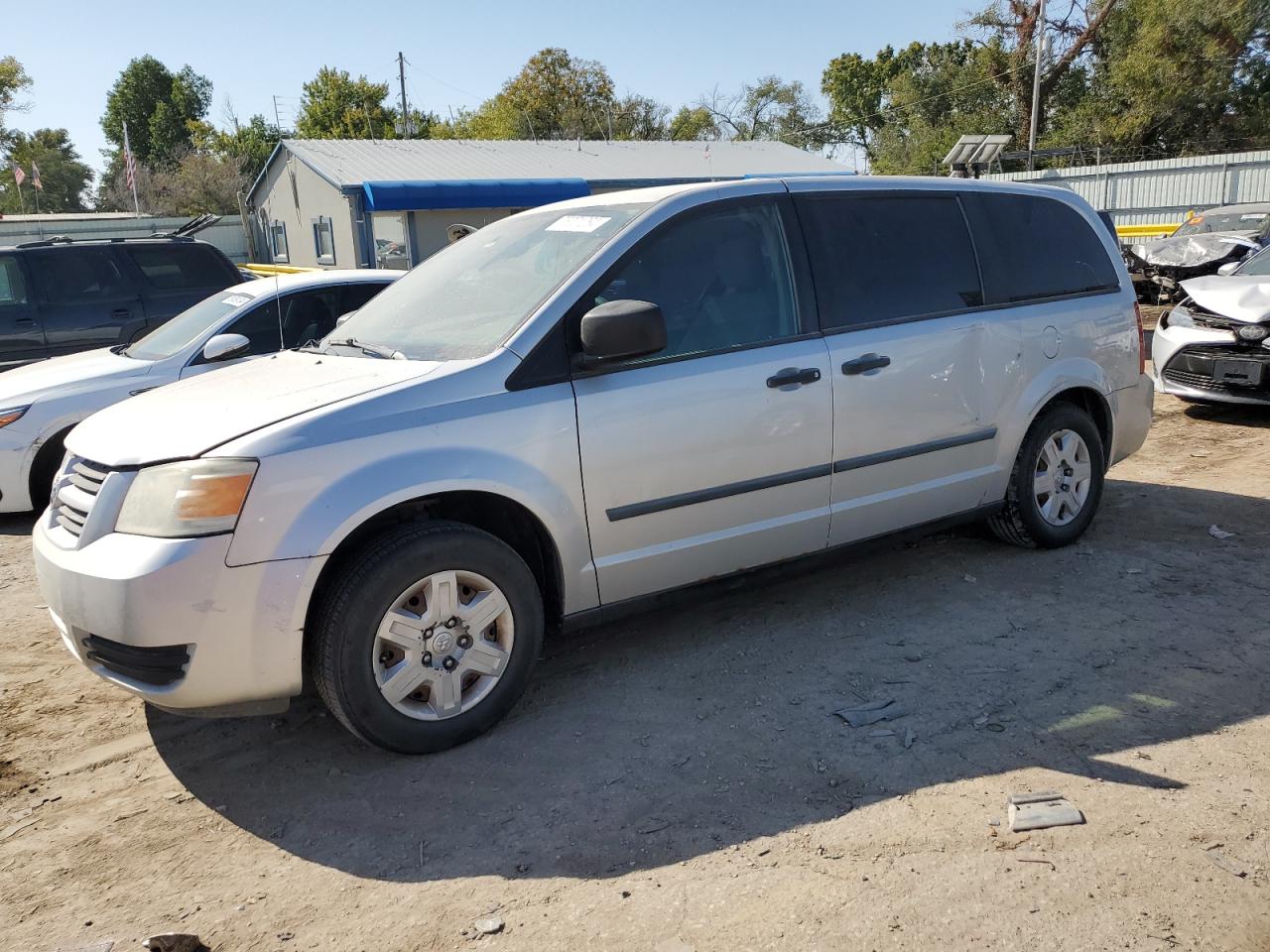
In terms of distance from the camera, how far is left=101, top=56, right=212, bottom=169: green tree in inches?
3177

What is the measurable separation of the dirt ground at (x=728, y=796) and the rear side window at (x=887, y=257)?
1.17 m

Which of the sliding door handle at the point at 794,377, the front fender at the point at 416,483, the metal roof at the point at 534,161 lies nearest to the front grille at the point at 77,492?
the front fender at the point at 416,483

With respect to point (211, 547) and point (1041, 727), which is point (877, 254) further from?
point (211, 547)

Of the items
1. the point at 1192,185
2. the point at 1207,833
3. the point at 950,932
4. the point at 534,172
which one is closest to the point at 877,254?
the point at 1207,833

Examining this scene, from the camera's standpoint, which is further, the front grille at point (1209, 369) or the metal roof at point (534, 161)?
the metal roof at point (534, 161)

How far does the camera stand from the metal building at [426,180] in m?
28.0

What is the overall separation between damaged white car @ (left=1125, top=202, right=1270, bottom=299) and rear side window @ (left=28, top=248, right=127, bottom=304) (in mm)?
15077

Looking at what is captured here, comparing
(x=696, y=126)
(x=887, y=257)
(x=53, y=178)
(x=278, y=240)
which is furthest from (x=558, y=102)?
(x=887, y=257)

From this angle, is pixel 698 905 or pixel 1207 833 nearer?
pixel 698 905

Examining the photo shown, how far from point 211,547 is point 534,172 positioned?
31.1 meters

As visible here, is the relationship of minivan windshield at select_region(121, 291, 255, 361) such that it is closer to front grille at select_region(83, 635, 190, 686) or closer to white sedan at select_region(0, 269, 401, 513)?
white sedan at select_region(0, 269, 401, 513)

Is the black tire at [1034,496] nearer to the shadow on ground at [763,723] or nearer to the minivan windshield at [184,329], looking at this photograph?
the shadow on ground at [763,723]

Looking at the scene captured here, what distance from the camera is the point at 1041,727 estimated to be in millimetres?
3535

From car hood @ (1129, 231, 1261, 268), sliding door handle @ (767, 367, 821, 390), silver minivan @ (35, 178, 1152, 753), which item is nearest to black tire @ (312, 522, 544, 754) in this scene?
silver minivan @ (35, 178, 1152, 753)
